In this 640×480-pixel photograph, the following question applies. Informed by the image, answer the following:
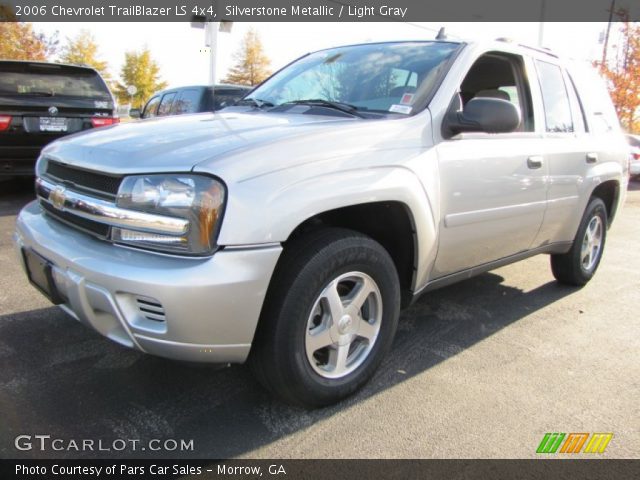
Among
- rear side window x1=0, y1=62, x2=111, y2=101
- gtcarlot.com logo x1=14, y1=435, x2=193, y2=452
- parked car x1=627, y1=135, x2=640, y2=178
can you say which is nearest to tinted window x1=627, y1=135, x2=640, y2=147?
parked car x1=627, y1=135, x2=640, y2=178

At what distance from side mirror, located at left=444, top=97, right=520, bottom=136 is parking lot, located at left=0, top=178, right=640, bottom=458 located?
52.7 inches

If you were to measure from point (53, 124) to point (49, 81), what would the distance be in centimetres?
63

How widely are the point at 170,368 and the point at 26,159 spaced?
4.90 meters

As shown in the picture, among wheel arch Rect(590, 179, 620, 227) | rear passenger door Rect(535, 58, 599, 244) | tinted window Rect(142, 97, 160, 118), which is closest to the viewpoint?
rear passenger door Rect(535, 58, 599, 244)

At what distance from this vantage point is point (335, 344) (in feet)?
7.99

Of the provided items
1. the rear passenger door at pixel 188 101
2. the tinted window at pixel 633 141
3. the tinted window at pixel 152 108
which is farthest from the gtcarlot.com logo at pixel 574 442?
the tinted window at pixel 633 141

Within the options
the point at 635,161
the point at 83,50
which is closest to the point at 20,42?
the point at 83,50

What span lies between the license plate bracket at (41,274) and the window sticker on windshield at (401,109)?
5.98 feet

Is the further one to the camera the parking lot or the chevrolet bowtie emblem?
the chevrolet bowtie emblem

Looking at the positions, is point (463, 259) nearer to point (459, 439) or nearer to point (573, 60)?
point (459, 439)

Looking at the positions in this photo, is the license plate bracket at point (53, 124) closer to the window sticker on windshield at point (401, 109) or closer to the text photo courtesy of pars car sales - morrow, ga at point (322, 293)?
the text photo courtesy of pars car sales - morrow, ga at point (322, 293)

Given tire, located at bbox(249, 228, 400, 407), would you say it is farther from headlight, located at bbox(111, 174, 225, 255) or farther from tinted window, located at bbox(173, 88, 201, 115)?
tinted window, located at bbox(173, 88, 201, 115)

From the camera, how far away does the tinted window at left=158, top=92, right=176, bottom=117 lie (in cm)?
900

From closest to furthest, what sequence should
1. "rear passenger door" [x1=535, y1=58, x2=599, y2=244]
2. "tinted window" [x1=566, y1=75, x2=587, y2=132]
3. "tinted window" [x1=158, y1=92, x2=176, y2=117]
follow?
1. "rear passenger door" [x1=535, y1=58, x2=599, y2=244]
2. "tinted window" [x1=566, y1=75, x2=587, y2=132]
3. "tinted window" [x1=158, y1=92, x2=176, y2=117]
